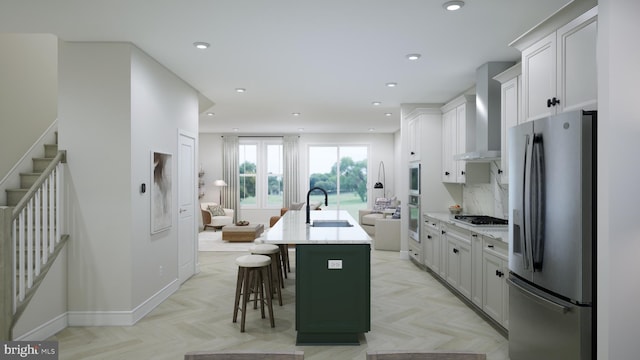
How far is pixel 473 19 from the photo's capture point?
132 inches

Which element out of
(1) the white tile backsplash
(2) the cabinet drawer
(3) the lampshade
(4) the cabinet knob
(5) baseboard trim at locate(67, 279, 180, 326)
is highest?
(4) the cabinet knob

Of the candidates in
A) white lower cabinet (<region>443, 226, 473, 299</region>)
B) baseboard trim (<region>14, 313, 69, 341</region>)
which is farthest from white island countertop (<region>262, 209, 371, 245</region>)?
baseboard trim (<region>14, 313, 69, 341</region>)

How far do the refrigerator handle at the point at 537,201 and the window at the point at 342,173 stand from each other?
973 cm

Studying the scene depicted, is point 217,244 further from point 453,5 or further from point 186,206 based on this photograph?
point 453,5

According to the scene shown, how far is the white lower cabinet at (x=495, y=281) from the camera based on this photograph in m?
3.54

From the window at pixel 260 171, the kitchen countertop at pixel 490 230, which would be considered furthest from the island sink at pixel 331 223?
the window at pixel 260 171

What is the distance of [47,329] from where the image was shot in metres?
3.64

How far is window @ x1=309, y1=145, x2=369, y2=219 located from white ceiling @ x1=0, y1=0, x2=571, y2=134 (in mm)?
6253

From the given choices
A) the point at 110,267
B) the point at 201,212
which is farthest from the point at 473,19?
the point at 201,212

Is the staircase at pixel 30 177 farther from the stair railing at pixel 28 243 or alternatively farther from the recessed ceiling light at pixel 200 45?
the recessed ceiling light at pixel 200 45

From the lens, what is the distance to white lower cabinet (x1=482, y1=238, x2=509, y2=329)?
3.54 meters

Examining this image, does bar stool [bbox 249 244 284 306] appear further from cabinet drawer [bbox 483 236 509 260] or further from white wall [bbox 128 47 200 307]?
cabinet drawer [bbox 483 236 509 260]

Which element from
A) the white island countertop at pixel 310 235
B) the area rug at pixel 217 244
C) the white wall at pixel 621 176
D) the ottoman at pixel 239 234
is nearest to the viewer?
the white wall at pixel 621 176

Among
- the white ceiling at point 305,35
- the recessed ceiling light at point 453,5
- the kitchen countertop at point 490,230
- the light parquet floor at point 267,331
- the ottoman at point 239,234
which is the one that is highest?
the white ceiling at point 305,35
